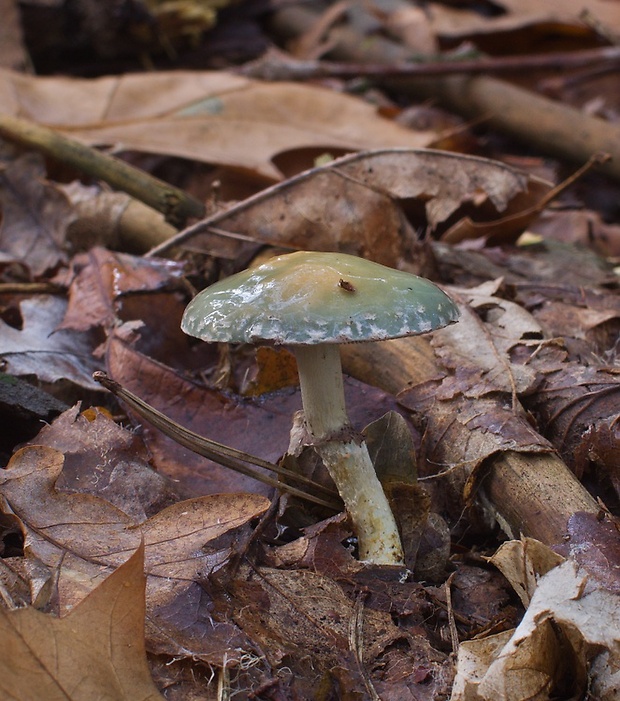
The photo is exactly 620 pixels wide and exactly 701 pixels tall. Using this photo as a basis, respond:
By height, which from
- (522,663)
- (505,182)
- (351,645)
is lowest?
(351,645)

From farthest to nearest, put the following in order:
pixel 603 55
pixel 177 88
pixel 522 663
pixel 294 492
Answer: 1. pixel 603 55
2. pixel 177 88
3. pixel 294 492
4. pixel 522 663

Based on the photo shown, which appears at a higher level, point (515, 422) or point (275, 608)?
point (515, 422)

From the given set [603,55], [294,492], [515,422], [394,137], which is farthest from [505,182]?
[603,55]

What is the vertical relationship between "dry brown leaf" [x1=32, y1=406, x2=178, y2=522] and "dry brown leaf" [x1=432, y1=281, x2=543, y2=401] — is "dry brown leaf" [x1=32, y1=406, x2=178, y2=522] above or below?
below

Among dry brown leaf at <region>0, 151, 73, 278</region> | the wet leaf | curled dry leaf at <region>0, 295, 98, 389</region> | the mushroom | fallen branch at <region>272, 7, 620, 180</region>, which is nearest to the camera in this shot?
the mushroom

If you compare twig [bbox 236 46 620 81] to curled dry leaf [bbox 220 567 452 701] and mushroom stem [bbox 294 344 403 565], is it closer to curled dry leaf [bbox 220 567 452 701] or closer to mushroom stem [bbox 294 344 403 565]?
mushroom stem [bbox 294 344 403 565]

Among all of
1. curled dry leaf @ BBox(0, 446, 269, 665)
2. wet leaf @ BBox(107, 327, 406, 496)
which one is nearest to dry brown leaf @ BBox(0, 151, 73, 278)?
wet leaf @ BBox(107, 327, 406, 496)

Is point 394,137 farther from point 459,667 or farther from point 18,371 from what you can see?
point 459,667

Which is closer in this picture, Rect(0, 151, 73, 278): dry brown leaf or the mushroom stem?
the mushroom stem
